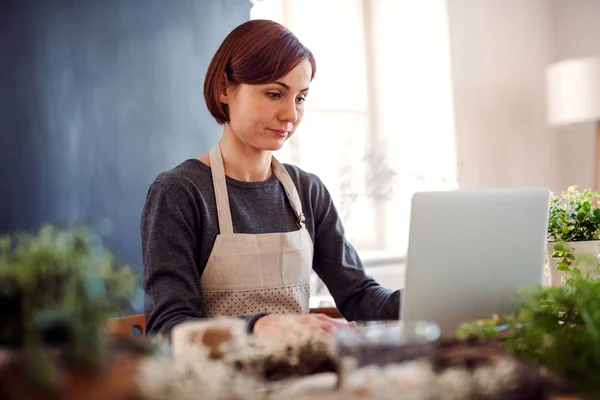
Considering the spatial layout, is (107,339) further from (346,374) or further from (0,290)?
(346,374)

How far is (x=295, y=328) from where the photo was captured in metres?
0.91

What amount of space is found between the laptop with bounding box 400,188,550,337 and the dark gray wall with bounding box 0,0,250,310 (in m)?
0.90

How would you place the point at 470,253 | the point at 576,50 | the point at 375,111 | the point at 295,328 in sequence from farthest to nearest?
the point at 576,50, the point at 375,111, the point at 470,253, the point at 295,328

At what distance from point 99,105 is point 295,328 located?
140 cm

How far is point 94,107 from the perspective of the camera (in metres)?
2.07

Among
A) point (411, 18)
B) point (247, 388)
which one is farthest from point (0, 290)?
point (411, 18)

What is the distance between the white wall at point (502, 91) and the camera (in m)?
→ 3.99

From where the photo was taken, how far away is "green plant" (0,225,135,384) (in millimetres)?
513

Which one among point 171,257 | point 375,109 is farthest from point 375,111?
point 171,257

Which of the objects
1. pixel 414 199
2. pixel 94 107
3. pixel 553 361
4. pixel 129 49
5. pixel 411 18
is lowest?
pixel 553 361

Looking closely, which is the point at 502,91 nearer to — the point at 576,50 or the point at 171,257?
the point at 576,50

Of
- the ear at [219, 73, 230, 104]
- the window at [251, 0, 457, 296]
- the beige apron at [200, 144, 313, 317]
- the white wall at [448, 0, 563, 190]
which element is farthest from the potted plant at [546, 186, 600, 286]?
the white wall at [448, 0, 563, 190]

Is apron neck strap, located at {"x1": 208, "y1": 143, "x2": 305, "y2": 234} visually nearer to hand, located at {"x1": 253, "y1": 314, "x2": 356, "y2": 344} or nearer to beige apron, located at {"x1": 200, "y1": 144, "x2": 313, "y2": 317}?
beige apron, located at {"x1": 200, "y1": 144, "x2": 313, "y2": 317}

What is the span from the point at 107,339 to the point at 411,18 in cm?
350
